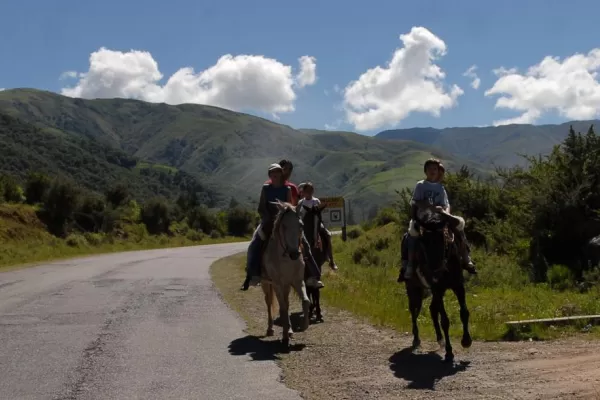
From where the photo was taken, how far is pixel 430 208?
8438mm

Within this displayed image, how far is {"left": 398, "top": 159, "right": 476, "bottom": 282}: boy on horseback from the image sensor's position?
333 inches

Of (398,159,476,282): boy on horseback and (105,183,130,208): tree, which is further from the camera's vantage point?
Answer: (105,183,130,208): tree

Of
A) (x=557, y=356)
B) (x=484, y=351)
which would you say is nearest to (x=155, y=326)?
(x=484, y=351)

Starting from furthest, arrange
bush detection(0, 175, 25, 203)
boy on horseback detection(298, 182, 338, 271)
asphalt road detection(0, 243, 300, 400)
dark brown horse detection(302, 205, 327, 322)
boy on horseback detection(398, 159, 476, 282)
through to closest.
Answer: bush detection(0, 175, 25, 203), boy on horseback detection(298, 182, 338, 271), dark brown horse detection(302, 205, 327, 322), boy on horseback detection(398, 159, 476, 282), asphalt road detection(0, 243, 300, 400)

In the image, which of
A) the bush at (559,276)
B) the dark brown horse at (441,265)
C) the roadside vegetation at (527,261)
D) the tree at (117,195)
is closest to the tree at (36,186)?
the tree at (117,195)

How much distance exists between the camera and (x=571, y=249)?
17203 mm

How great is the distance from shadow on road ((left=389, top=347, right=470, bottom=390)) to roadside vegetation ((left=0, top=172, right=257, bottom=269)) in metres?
24.7

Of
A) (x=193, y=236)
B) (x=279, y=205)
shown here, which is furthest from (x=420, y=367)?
(x=193, y=236)

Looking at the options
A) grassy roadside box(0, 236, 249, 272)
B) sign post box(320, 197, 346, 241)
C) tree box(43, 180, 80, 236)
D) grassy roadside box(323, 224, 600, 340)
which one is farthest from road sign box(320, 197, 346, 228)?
tree box(43, 180, 80, 236)

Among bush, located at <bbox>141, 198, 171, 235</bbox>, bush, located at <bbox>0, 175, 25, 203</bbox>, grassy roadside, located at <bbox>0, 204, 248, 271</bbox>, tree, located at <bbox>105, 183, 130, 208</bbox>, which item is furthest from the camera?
bush, located at <bbox>141, 198, 171, 235</bbox>

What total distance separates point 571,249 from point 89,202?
43.1 meters

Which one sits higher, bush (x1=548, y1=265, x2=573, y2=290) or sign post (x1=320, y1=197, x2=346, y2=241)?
sign post (x1=320, y1=197, x2=346, y2=241)

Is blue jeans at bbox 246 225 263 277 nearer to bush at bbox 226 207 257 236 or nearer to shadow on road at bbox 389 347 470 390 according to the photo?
shadow on road at bbox 389 347 470 390

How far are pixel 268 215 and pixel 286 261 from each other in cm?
93
